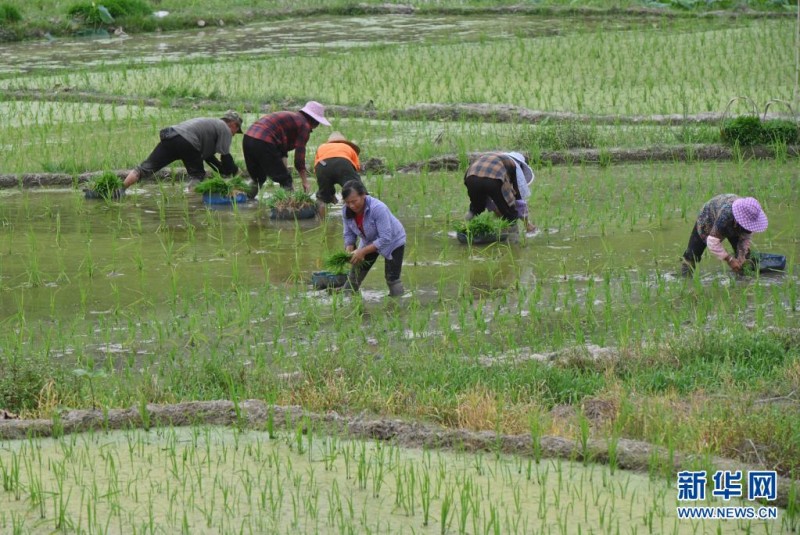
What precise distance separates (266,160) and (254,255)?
1.62m

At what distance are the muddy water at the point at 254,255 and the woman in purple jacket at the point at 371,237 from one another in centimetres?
16

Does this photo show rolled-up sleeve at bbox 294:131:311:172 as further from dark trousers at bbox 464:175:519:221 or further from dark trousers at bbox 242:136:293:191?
dark trousers at bbox 464:175:519:221

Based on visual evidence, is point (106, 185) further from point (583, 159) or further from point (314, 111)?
point (583, 159)

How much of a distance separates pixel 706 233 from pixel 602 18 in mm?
13270

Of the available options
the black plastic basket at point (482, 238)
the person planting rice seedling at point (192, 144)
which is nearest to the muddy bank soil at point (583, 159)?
the person planting rice seedling at point (192, 144)

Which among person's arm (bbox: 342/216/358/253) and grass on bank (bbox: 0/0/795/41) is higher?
grass on bank (bbox: 0/0/795/41)

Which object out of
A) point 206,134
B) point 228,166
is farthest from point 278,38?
point 206,134

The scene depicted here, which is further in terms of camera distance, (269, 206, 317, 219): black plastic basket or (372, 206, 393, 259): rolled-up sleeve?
(269, 206, 317, 219): black plastic basket

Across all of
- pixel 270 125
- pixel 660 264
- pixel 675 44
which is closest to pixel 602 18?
pixel 675 44

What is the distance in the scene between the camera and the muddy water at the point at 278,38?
16.8 m

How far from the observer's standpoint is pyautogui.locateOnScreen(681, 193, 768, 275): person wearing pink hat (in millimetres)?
6500

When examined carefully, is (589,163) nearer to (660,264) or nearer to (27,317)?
(660,264)

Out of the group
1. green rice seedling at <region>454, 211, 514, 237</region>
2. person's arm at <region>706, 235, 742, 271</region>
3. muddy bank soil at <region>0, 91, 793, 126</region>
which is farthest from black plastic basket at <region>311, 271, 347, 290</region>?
muddy bank soil at <region>0, 91, 793, 126</region>

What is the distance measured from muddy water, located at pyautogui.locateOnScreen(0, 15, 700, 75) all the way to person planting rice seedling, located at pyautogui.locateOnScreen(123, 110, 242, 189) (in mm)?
6812
